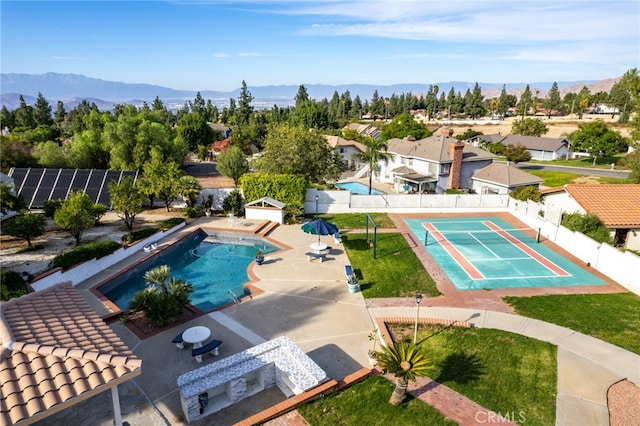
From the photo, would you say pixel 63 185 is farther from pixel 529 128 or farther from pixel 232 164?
pixel 529 128

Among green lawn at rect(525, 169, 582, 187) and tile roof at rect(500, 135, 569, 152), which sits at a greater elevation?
tile roof at rect(500, 135, 569, 152)

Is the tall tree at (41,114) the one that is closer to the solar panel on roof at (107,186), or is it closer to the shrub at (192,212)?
the solar panel on roof at (107,186)

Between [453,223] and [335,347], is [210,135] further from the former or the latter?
[335,347]

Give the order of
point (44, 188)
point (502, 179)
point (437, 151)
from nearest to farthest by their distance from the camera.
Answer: point (44, 188), point (502, 179), point (437, 151)

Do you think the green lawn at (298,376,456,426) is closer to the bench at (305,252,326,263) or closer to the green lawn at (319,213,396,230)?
the bench at (305,252,326,263)

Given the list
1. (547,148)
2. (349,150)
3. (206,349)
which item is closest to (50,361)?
(206,349)

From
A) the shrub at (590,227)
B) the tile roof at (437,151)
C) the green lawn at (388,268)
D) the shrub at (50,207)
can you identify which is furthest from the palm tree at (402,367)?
the tile roof at (437,151)

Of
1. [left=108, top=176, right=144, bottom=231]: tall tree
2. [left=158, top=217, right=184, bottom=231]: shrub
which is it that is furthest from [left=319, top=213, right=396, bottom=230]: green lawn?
[left=108, top=176, right=144, bottom=231]: tall tree
